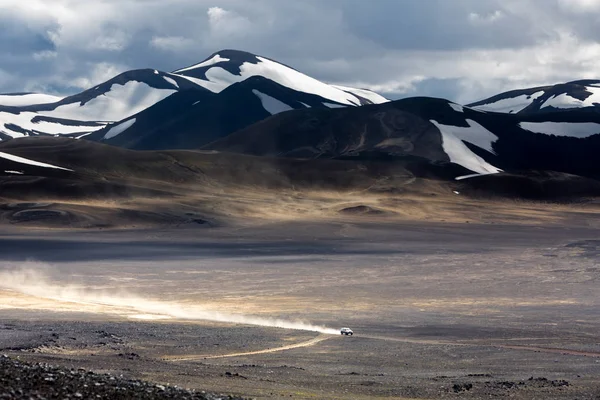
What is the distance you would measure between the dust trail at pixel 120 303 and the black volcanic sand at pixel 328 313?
19.1 inches

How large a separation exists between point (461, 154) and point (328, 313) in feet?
442

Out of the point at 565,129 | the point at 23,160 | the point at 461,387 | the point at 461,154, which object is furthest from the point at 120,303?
the point at 565,129

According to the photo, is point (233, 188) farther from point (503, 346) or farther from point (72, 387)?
point (72, 387)

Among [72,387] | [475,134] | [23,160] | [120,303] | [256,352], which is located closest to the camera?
[72,387]

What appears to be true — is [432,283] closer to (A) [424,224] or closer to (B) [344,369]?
(B) [344,369]

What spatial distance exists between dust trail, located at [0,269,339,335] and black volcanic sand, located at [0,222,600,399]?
48 centimetres

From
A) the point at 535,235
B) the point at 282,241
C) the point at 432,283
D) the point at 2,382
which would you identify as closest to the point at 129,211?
the point at 282,241

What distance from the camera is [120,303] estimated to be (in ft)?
148

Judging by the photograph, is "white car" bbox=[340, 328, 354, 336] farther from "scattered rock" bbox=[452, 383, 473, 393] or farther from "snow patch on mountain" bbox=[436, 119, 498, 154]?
"snow patch on mountain" bbox=[436, 119, 498, 154]

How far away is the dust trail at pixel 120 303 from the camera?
128 ft

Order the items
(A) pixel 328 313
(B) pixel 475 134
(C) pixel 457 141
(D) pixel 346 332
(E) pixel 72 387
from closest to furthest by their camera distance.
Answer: (E) pixel 72 387, (D) pixel 346 332, (A) pixel 328 313, (C) pixel 457 141, (B) pixel 475 134

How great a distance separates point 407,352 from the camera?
3025 centimetres

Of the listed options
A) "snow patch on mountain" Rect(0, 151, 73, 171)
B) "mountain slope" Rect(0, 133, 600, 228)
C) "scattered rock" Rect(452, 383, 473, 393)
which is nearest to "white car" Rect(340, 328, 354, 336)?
"scattered rock" Rect(452, 383, 473, 393)

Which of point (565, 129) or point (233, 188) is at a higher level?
point (565, 129)
